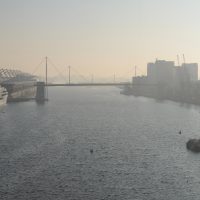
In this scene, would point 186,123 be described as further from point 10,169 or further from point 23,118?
point 10,169

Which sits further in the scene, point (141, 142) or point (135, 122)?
point (135, 122)

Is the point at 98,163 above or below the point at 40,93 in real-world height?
below

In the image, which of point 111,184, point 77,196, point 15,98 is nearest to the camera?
point 77,196

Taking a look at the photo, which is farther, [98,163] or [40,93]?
[40,93]

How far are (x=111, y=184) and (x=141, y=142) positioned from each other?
2492 cm

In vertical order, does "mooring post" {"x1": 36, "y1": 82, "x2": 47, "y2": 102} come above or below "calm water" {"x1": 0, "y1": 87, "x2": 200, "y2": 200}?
above

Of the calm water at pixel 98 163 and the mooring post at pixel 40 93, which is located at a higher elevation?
the mooring post at pixel 40 93

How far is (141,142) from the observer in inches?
2697

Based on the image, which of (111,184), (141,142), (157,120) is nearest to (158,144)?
(141,142)

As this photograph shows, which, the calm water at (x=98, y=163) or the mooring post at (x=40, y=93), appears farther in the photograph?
the mooring post at (x=40, y=93)

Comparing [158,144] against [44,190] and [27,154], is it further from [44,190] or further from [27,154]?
[44,190]

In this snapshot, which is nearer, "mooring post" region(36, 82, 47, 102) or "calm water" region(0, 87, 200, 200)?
"calm water" region(0, 87, 200, 200)

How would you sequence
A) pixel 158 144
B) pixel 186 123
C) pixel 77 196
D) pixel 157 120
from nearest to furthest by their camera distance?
pixel 77 196 < pixel 158 144 < pixel 186 123 < pixel 157 120

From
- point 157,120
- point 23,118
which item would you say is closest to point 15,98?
point 23,118
